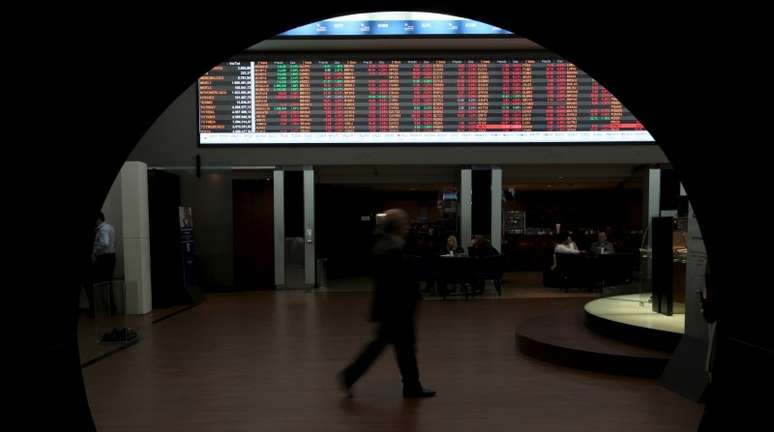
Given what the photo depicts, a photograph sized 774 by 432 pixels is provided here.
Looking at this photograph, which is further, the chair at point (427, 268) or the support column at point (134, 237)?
the chair at point (427, 268)

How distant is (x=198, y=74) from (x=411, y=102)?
7.14 metres

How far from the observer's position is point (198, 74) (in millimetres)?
2496

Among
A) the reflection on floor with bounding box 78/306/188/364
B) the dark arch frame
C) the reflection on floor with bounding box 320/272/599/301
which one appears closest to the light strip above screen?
the reflection on floor with bounding box 320/272/599/301

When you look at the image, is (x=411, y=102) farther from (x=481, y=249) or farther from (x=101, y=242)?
(x=101, y=242)

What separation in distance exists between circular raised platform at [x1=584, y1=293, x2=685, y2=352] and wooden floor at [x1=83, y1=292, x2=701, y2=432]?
59 cm

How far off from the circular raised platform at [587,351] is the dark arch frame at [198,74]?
2.16m

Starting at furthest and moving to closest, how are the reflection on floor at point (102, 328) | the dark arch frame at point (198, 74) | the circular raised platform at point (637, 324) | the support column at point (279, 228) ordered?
the support column at point (279, 228)
the reflection on floor at point (102, 328)
the circular raised platform at point (637, 324)
the dark arch frame at point (198, 74)

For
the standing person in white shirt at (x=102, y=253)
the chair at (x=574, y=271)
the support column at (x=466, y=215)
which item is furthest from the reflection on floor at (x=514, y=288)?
the standing person in white shirt at (x=102, y=253)

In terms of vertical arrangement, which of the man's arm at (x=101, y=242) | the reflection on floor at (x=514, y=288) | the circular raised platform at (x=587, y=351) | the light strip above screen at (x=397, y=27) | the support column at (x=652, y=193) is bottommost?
the reflection on floor at (x=514, y=288)

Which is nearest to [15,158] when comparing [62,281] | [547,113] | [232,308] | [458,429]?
[62,281]

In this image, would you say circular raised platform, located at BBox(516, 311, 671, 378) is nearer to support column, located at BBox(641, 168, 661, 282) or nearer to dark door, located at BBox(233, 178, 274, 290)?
support column, located at BBox(641, 168, 661, 282)

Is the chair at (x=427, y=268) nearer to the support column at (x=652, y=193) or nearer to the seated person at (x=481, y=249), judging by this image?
the seated person at (x=481, y=249)

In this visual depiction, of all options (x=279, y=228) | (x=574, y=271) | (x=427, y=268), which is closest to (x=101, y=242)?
(x=279, y=228)

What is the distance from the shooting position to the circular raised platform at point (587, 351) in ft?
14.2
